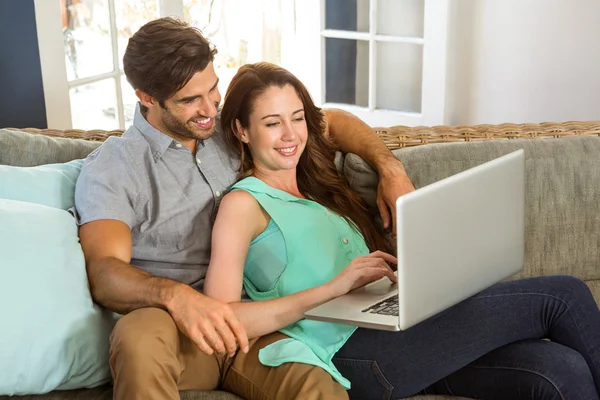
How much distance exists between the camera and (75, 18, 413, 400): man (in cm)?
168

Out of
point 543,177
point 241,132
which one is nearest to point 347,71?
point 543,177

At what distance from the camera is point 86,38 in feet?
11.1

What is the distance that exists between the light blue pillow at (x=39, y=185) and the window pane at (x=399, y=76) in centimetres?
227

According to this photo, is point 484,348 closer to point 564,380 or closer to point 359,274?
point 564,380

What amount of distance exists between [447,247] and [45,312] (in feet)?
2.62

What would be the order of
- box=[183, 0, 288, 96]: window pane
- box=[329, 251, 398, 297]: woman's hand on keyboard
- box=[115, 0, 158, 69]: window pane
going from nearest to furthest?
box=[329, 251, 398, 297]: woman's hand on keyboard, box=[115, 0, 158, 69]: window pane, box=[183, 0, 288, 96]: window pane

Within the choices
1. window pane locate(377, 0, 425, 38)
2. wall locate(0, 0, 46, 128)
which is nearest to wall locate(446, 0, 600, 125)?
window pane locate(377, 0, 425, 38)

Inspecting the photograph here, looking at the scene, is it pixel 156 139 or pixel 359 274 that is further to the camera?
pixel 156 139

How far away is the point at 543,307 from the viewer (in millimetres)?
1862

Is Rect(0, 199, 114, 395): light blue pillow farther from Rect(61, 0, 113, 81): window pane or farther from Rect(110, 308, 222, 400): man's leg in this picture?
Rect(61, 0, 113, 81): window pane

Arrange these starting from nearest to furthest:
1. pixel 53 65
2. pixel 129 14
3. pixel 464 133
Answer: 1. pixel 464 133
2. pixel 53 65
3. pixel 129 14

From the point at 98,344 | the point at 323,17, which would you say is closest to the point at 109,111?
the point at 323,17

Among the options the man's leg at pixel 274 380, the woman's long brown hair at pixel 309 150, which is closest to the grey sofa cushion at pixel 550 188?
the woman's long brown hair at pixel 309 150

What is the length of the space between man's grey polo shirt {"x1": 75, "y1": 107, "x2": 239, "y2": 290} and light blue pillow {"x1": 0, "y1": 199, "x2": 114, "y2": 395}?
116 mm
